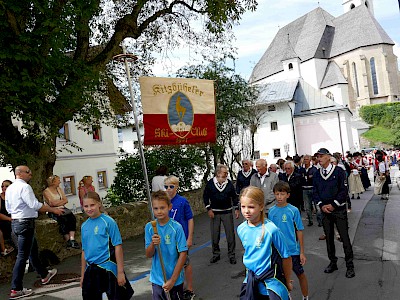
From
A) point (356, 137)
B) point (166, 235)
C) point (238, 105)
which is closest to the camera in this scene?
point (166, 235)

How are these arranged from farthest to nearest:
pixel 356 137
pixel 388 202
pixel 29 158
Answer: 1. pixel 356 137
2. pixel 388 202
3. pixel 29 158

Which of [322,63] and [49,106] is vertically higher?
[322,63]

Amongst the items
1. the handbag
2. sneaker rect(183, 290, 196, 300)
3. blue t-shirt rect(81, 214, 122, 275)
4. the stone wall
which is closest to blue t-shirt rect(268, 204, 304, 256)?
sneaker rect(183, 290, 196, 300)

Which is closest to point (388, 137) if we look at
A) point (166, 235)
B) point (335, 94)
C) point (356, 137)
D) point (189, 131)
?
point (356, 137)

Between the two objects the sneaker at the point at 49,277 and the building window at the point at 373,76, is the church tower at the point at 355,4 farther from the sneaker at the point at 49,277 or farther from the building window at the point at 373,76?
the sneaker at the point at 49,277

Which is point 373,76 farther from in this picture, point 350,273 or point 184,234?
point 184,234

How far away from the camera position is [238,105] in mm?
19500

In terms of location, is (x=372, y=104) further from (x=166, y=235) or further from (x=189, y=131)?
(x=166, y=235)

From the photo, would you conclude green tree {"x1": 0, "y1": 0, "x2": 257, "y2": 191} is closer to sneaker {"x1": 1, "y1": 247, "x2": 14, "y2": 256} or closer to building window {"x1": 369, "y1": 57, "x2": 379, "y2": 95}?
sneaker {"x1": 1, "y1": 247, "x2": 14, "y2": 256}

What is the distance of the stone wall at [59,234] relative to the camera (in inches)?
284

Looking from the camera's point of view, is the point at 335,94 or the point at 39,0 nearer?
the point at 39,0

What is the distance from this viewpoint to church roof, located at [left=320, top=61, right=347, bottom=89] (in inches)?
2448

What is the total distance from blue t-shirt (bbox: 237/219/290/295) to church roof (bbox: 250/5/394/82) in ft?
209

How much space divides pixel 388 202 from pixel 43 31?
468 inches
